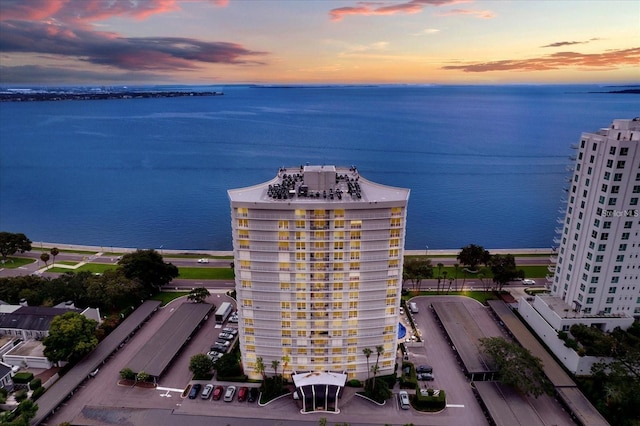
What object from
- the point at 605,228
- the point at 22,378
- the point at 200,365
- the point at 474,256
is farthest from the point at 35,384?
the point at 605,228

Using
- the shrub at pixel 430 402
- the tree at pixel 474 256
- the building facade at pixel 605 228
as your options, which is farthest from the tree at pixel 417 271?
the shrub at pixel 430 402

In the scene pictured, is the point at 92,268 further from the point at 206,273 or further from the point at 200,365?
the point at 200,365

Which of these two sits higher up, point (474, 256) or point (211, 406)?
point (474, 256)

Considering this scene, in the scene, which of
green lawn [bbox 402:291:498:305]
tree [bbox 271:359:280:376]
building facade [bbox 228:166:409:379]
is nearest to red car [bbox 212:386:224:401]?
building facade [bbox 228:166:409:379]

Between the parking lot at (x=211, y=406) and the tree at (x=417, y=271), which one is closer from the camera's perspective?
the parking lot at (x=211, y=406)

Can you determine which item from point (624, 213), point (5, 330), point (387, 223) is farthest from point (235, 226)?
point (624, 213)

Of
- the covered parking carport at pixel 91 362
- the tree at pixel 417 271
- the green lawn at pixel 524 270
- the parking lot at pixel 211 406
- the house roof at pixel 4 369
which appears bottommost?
the parking lot at pixel 211 406

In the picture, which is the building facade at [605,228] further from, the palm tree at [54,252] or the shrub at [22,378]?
the palm tree at [54,252]
